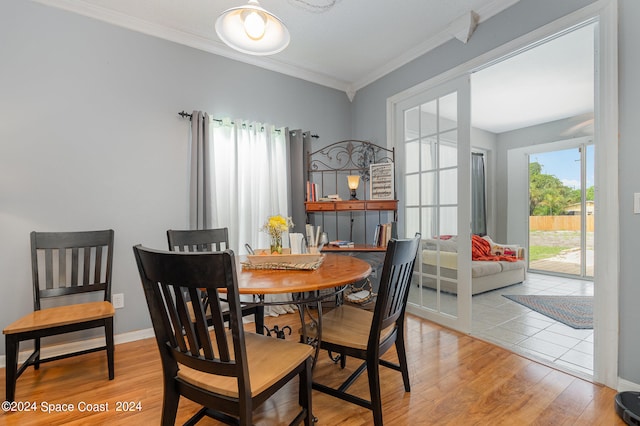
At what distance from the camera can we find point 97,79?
240 cm

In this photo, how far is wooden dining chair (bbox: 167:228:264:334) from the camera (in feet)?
7.00

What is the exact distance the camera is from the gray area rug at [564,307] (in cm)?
299

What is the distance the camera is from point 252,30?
5.36ft

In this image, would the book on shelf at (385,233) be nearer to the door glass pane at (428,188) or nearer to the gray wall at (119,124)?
the door glass pane at (428,188)

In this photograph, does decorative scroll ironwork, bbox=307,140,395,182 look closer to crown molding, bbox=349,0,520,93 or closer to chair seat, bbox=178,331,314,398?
crown molding, bbox=349,0,520,93

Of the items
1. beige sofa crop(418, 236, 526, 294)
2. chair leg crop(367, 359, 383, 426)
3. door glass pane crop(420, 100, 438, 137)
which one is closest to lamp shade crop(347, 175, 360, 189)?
door glass pane crop(420, 100, 438, 137)

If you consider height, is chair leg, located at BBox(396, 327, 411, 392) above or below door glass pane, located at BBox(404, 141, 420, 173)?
below

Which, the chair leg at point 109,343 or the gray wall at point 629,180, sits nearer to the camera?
the gray wall at point 629,180

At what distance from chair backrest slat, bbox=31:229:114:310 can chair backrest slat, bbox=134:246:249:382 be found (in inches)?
58.2

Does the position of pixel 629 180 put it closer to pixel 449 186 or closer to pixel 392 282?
pixel 449 186

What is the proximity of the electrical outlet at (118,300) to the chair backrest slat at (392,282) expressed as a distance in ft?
7.13

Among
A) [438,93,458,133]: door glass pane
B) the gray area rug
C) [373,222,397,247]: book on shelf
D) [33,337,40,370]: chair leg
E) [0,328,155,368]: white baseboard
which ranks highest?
[438,93,458,133]: door glass pane

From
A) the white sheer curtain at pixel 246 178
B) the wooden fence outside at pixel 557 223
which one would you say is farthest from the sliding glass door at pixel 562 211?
the white sheer curtain at pixel 246 178

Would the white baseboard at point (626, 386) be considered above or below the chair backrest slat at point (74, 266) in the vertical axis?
below
